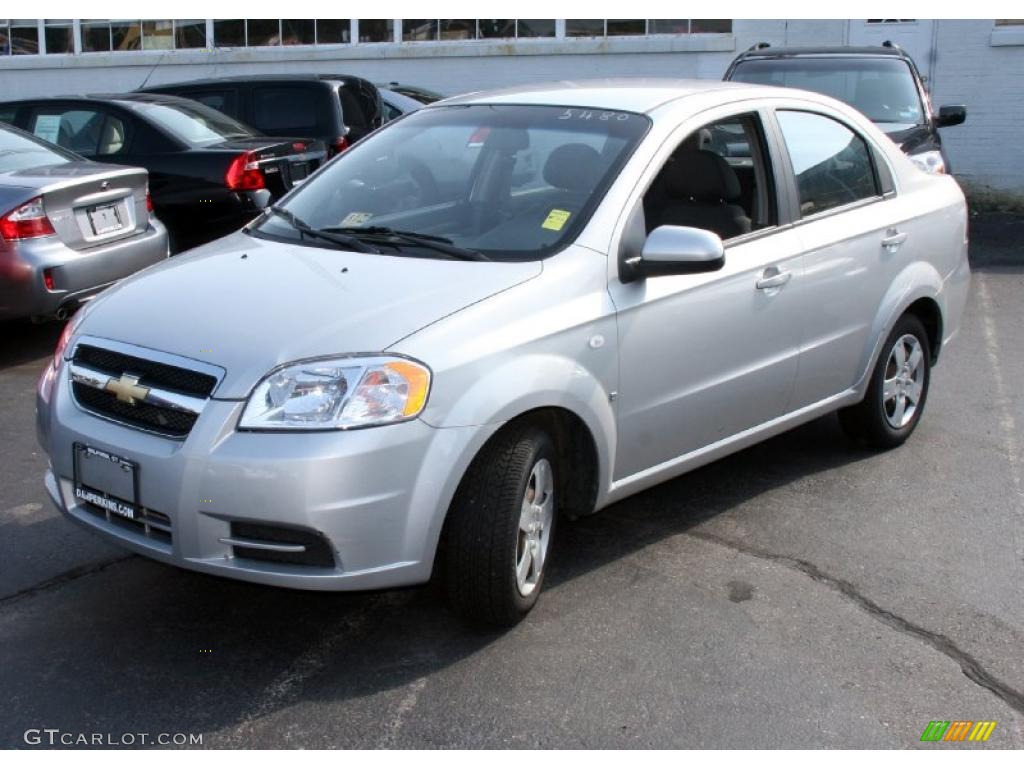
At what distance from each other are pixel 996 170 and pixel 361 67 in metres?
8.70

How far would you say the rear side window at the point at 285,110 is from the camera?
10.9 meters

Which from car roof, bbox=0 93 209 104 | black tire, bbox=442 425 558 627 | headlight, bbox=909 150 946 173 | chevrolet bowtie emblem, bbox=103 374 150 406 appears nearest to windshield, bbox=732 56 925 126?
headlight, bbox=909 150 946 173

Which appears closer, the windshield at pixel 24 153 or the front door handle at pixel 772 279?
the front door handle at pixel 772 279

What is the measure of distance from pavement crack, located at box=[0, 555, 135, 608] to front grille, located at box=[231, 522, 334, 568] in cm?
114

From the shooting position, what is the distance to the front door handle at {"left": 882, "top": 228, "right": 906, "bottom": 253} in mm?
5359

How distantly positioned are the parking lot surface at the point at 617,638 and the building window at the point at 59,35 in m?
15.8

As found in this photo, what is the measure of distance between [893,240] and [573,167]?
174 cm

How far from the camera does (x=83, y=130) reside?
31.2 feet

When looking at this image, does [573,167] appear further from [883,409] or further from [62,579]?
[62,579]

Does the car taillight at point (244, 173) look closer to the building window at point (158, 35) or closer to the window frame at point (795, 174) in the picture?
the window frame at point (795, 174)

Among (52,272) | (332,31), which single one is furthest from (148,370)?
(332,31)

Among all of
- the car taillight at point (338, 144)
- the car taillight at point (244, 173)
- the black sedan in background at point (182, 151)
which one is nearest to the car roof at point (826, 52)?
the car taillight at point (338, 144)

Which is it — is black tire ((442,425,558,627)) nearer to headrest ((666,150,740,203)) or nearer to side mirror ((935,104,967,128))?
headrest ((666,150,740,203))
